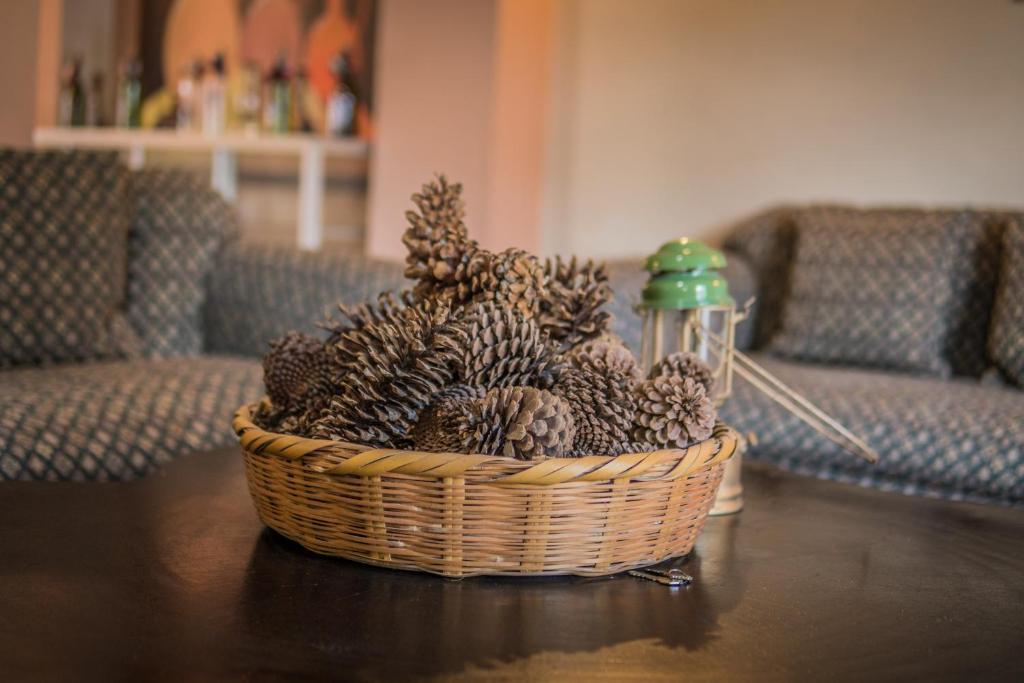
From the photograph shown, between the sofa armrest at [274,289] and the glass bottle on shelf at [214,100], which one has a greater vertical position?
the glass bottle on shelf at [214,100]

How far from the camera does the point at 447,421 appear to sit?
0.80 metres

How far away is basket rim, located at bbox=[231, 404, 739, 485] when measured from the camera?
759 mm

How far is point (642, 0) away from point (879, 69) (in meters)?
0.78

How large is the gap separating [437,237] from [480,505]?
0.89ft

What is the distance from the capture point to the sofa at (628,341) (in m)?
1.73

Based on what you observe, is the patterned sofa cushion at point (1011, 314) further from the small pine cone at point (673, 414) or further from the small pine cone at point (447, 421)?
the small pine cone at point (447, 421)

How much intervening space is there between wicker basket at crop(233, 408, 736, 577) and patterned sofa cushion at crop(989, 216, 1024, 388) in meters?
1.95

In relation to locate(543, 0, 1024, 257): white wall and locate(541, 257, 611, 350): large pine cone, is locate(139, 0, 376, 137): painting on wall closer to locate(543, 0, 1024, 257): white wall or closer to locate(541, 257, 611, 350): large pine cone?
locate(543, 0, 1024, 257): white wall

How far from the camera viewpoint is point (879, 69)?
3.22m

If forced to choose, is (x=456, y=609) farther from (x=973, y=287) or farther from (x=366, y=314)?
(x=973, y=287)

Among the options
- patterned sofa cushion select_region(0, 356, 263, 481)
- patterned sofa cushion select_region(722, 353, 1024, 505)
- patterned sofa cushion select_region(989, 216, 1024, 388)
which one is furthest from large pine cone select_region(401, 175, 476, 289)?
patterned sofa cushion select_region(989, 216, 1024, 388)

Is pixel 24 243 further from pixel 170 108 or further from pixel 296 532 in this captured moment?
pixel 170 108

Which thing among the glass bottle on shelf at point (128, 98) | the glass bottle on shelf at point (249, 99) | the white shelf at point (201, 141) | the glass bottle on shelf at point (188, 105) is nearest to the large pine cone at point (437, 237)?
the white shelf at point (201, 141)

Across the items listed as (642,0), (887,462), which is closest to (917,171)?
(642,0)
